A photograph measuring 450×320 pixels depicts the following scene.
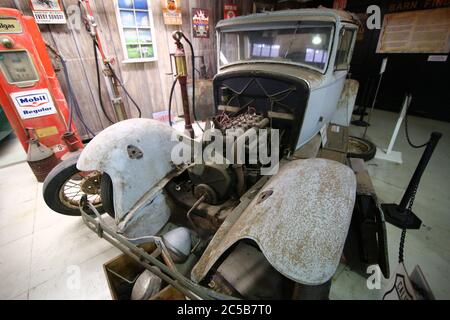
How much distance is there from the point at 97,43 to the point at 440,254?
199 inches

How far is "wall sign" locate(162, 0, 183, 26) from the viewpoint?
4.41m

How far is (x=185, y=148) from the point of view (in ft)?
6.73

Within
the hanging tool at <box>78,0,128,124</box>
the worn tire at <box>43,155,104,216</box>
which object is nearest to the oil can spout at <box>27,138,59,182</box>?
the worn tire at <box>43,155,104,216</box>

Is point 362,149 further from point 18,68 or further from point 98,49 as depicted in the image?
point 18,68

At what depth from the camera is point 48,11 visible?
3.33 metres

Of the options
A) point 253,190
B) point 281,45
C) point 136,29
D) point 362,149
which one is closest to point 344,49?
point 281,45

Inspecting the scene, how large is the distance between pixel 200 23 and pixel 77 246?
17.5ft

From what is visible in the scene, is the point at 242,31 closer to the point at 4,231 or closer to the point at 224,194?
the point at 224,194

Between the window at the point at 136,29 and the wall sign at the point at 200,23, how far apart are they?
114cm

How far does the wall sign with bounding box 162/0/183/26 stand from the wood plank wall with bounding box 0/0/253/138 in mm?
127

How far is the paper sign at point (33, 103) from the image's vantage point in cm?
287

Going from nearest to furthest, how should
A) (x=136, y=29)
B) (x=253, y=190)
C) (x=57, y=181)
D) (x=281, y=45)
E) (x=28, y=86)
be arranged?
(x=253, y=190), (x=57, y=181), (x=281, y=45), (x=28, y=86), (x=136, y=29)

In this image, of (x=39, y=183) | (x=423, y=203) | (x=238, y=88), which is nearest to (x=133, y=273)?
(x=238, y=88)

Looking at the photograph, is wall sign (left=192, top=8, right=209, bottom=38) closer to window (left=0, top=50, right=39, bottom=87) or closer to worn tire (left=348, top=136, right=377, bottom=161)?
window (left=0, top=50, right=39, bottom=87)
